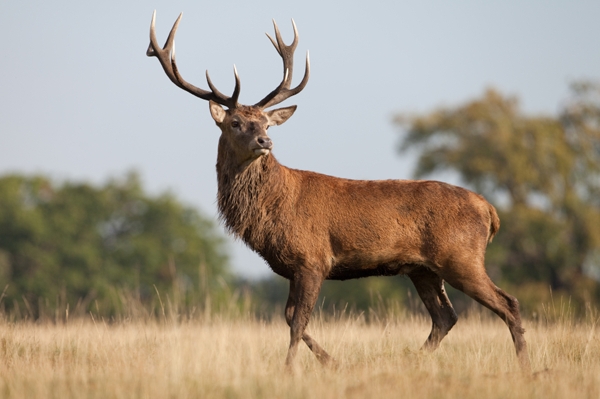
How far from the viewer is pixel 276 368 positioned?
6.75 metres

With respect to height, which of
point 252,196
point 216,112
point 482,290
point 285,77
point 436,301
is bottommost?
point 436,301

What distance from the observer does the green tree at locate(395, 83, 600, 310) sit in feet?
100

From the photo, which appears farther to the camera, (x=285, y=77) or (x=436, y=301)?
(x=285, y=77)

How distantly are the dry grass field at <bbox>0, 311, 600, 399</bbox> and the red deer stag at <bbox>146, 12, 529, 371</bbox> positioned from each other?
0.60 meters

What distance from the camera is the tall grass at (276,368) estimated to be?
546 centimetres

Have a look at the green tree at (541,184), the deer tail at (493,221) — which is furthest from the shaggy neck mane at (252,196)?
the green tree at (541,184)

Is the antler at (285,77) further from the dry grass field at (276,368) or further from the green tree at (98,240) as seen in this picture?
the green tree at (98,240)

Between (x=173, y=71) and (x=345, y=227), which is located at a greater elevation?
(x=173, y=71)

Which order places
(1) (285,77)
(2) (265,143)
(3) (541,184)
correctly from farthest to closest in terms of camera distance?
1. (3) (541,184)
2. (1) (285,77)
3. (2) (265,143)

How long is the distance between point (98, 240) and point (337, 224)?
36470 mm

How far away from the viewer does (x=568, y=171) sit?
103 feet

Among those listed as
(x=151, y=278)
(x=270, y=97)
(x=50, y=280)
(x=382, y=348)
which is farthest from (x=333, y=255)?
(x=151, y=278)

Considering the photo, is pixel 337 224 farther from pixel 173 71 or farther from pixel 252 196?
pixel 173 71

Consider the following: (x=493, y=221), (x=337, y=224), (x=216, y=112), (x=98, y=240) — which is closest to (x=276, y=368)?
(x=337, y=224)
